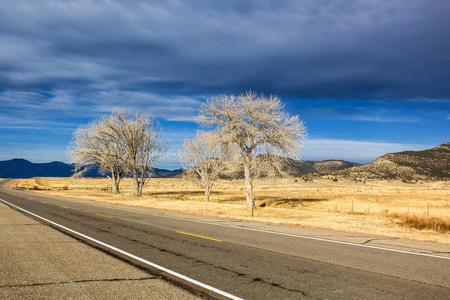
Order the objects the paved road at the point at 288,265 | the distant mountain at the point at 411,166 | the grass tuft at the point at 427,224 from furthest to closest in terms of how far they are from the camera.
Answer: the distant mountain at the point at 411,166
the grass tuft at the point at 427,224
the paved road at the point at 288,265

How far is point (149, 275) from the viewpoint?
21.8ft

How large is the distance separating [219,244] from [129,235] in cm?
356

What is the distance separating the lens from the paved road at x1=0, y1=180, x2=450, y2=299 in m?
5.85

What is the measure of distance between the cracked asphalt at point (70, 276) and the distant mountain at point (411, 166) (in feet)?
304

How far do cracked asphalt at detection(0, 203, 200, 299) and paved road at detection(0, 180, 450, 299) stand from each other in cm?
89

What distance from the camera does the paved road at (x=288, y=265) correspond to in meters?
5.85

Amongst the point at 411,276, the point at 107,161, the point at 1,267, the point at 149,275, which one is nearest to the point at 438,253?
the point at 411,276

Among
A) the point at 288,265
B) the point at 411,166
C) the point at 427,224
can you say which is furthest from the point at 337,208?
the point at 411,166

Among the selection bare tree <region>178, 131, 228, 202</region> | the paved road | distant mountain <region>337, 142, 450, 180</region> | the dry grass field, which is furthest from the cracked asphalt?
distant mountain <region>337, 142, 450, 180</region>

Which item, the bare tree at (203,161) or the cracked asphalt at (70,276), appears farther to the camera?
the bare tree at (203,161)

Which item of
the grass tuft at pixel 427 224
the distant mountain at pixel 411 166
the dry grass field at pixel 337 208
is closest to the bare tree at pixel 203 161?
the dry grass field at pixel 337 208

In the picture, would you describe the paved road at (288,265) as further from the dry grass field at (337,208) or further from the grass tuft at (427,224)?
the grass tuft at (427,224)

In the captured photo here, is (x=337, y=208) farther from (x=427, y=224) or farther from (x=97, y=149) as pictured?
(x=97, y=149)

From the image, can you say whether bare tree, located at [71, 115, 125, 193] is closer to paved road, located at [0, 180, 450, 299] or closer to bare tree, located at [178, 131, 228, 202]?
bare tree, located at [178, 131, 228, 202]
